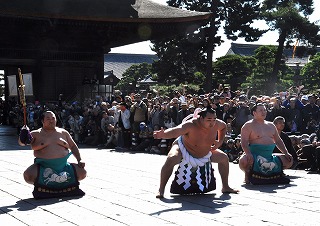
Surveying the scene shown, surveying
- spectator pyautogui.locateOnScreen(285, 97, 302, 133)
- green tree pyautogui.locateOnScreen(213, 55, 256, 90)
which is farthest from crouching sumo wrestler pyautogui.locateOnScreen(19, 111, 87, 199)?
green tree pyautogui.locateOnScreen(213, 55, 256, 90)

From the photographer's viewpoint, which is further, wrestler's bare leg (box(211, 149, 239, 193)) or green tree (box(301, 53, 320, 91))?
green tree (box(301, 53, 320, 91))

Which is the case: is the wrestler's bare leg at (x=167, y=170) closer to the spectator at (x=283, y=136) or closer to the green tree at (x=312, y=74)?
the spectator at (x=283, y=136)

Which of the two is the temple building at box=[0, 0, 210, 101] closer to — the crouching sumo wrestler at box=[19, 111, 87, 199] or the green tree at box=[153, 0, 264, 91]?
the green tree at box=[153, 0, 264, 91]

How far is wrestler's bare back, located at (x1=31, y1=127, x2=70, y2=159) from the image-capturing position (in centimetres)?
664

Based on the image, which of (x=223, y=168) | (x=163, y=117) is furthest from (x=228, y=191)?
(x=163, y=117)

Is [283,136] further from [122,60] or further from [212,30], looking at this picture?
[122,60]

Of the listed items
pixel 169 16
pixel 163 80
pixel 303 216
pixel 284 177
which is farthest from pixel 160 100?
pixel 163 80

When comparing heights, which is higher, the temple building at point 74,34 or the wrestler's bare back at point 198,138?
the temple building at point 74,34

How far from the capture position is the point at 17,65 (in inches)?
829

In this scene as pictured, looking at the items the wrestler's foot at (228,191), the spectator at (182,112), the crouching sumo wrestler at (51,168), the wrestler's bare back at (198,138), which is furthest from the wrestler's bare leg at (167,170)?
the spectator at (182,112)

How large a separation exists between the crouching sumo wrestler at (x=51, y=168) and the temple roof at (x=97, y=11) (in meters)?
11.9

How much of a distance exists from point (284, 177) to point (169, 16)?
12619mm

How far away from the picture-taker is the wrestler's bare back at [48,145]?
6.64 meters

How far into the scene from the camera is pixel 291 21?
24.1 meters
